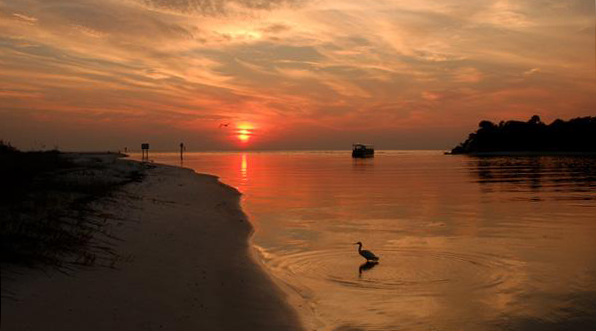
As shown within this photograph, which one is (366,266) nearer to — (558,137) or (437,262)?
(437,262)

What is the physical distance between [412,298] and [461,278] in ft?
7.87

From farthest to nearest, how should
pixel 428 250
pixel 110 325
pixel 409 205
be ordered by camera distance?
pixel 409 205, pixel 428 250, pixel 110 325

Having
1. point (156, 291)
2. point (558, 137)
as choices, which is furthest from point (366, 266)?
point (558, 137)

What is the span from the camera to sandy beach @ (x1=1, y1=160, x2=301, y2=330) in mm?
7516

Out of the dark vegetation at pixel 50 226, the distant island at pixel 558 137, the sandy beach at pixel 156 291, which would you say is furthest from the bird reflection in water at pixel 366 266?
the distant island at pixel 558 137

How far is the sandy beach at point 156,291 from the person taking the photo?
7516 mm

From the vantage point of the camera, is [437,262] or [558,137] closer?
[437,262]

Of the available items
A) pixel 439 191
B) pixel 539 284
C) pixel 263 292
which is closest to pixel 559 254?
pixel 539 284

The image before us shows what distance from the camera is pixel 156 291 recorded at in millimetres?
9625

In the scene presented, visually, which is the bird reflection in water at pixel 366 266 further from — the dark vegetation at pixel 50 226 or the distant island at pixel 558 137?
the distant island at pixel 558 137

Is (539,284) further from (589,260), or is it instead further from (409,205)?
(409,205)

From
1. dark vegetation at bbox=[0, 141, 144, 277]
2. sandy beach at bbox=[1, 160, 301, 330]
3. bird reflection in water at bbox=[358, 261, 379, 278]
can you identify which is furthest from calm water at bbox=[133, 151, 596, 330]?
dark vegetation at bbox=[0, 141, 144, 277]

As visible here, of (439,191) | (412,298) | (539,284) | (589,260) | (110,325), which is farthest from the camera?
(439,191)

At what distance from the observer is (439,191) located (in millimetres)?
38281
